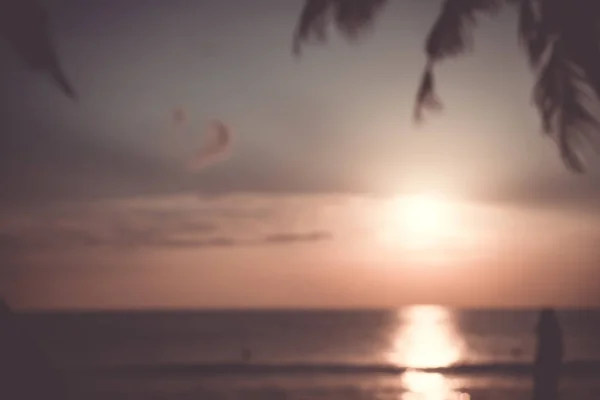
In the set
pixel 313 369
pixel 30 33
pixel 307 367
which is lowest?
pixel 30 33

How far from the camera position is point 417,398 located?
1202cm

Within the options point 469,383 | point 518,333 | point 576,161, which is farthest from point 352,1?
point 518,333

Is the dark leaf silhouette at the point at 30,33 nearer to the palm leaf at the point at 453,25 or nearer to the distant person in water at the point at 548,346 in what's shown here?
the palm leaf at the point at 453,25

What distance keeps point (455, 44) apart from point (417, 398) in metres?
8.62

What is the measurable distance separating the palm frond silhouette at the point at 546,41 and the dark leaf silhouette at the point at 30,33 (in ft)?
4.74

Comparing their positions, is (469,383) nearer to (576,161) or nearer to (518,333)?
(576,161)

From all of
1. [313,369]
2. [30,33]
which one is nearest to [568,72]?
[30,33]

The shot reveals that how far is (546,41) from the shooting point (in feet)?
14.0

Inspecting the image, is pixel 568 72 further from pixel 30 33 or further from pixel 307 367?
pixel 307 367


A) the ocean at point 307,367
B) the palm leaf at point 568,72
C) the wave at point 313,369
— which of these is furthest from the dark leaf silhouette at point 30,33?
the wave at point 313,369

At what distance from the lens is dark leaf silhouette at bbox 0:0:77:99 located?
11.6 feet

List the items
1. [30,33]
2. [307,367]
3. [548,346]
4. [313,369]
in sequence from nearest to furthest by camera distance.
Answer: [30,33], [548,346], [313,369], [307,367]

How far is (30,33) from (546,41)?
107 inches

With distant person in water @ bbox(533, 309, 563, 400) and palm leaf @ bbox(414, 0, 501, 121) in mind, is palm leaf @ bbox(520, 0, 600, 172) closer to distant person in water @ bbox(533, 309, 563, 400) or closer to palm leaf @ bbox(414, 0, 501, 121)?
palm leaf @ bbox(414, 0, 501, 121)
